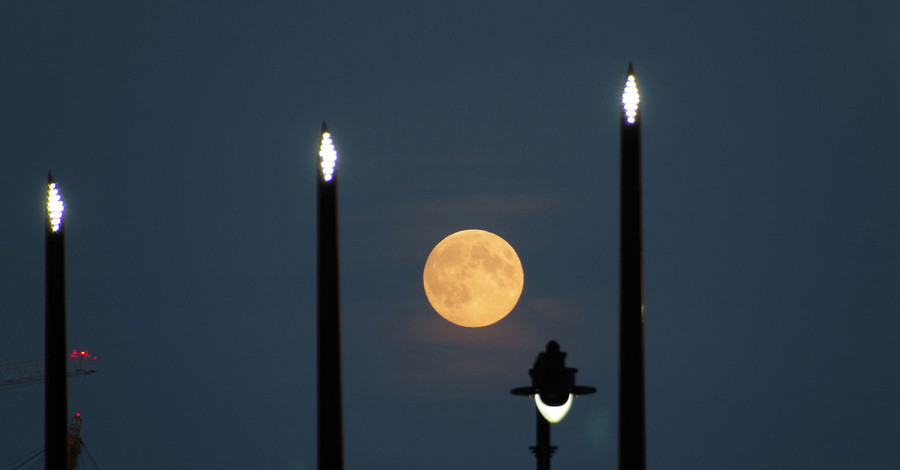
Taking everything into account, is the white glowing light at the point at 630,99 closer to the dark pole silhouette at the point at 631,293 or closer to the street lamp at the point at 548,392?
the dark pole silhouette at the point at 631,293

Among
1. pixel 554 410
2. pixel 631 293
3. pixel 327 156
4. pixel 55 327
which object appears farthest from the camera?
pixel 554 410

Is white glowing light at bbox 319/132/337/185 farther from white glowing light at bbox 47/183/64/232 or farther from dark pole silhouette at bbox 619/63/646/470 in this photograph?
white glowing light at bbox 47/183/64/232

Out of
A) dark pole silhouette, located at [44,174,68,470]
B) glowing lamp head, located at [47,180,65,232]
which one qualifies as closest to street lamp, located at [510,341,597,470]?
dark pole silhouette, located at [44,174,68,470]

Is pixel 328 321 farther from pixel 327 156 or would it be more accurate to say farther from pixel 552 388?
pixel 552 388

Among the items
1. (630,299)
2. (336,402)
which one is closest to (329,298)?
(336,402)

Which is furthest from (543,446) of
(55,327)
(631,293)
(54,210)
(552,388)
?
(54,210)

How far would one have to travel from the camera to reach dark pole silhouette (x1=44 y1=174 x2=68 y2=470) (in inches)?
634

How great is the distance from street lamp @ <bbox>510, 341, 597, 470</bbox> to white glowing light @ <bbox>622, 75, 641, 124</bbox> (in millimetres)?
3864

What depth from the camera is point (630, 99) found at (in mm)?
14656

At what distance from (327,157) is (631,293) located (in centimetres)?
353

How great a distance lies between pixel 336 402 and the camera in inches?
572

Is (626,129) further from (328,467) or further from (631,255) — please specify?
(328,467)

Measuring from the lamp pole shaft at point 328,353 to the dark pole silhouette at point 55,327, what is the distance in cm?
356

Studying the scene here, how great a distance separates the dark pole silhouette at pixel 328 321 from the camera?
568 inches
